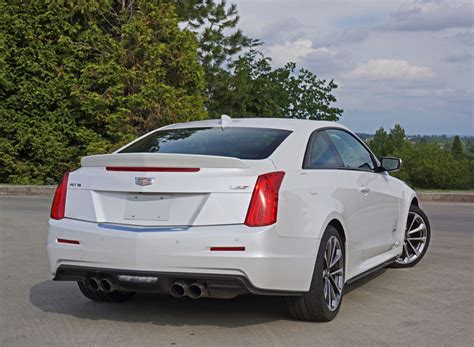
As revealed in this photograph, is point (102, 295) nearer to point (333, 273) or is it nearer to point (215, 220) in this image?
point (215, 220)

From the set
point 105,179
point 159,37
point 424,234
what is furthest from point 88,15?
point 105,179

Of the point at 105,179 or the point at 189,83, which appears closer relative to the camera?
the point at 105,179

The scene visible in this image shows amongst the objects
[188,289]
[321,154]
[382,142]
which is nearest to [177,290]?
[188,289]

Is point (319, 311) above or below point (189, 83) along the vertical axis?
below

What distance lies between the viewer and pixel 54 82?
2352 centimetres

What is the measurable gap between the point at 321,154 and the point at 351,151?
32.5 inches

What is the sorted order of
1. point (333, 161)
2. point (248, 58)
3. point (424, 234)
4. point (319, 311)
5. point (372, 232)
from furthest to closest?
point (248, 58), point (424, 234), point (372, 232), point (333, 161), point (319, 311)

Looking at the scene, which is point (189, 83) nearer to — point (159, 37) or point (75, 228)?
point (159, 37)

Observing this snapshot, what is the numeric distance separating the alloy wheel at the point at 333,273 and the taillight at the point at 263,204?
743mm

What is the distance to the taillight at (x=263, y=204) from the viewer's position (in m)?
5.12

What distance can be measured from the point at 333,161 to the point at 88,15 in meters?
19.1

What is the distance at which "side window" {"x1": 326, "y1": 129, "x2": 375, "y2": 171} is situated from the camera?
6.70 m

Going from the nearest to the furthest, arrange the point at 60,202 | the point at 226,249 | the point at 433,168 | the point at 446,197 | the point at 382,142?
the point at 226,249 < the point at 60,202 < the point at 446,197 < the point at 433,168 < the point at 382,142

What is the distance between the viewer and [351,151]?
22.9 feet
